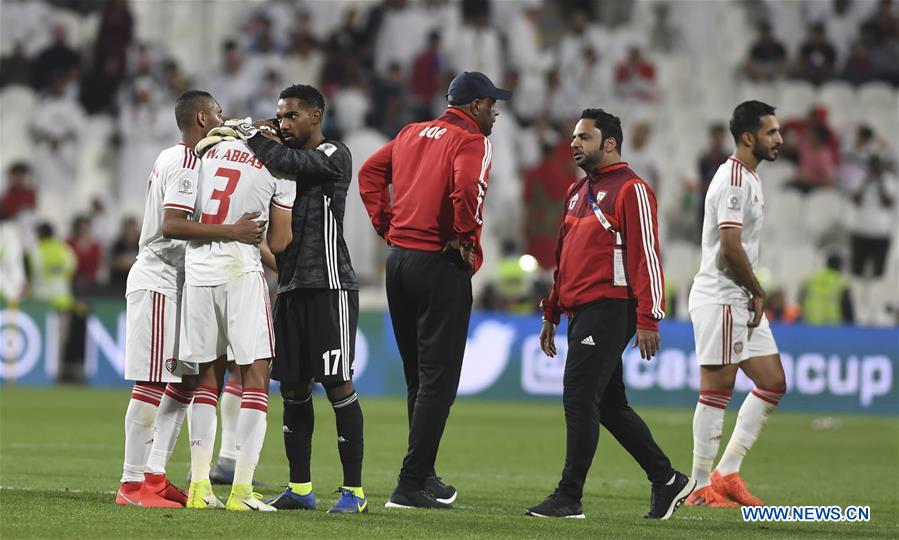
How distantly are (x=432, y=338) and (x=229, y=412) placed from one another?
168cm

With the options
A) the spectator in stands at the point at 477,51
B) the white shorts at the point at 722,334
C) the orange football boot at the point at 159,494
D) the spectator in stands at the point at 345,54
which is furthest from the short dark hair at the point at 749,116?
the spectator in stands at the point at 477,51

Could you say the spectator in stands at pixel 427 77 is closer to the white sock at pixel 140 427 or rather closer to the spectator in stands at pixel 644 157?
the spectator in stands at pixel 644 157

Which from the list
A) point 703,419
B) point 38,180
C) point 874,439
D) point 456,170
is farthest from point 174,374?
point 38,180

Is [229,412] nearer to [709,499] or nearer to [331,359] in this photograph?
[331,359]

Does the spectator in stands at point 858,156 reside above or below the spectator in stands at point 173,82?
below

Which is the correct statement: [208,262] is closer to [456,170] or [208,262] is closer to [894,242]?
[456,170]

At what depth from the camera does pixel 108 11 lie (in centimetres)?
2373

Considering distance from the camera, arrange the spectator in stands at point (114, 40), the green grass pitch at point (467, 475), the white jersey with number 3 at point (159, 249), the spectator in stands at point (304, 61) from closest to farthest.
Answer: the green grass pitch at point (467, 475), the white jersey with number 3 at point (159, 249), the spectator in stands at point (114, 40), the spectator in stands at point (304, 61)

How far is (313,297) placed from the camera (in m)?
7.64

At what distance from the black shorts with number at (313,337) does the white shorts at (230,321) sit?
0.16 metres

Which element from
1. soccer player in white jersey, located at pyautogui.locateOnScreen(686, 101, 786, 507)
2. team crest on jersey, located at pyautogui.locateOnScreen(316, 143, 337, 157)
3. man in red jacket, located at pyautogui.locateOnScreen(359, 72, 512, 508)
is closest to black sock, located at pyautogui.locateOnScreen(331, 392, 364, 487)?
man in red jacket, located at pyautogui.locateOnScreen(359, 72, 512, 508)

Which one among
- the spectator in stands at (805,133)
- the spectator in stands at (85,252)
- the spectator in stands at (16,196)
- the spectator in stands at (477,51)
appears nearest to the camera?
the spectator in stands at (85,252)

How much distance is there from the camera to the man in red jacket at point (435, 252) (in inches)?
309

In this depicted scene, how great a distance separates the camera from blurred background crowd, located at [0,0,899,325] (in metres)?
21.7
